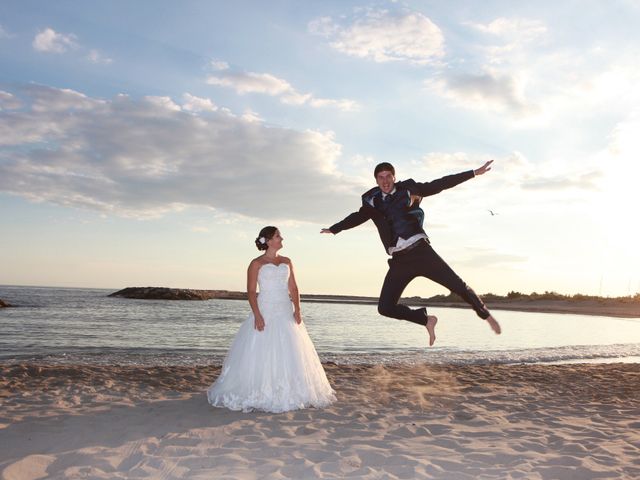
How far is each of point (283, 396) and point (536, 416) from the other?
3.56 metres

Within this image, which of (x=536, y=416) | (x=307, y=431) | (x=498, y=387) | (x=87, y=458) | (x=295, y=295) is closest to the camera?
(x=87, y=458)

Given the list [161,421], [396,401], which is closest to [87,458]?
[161,421]

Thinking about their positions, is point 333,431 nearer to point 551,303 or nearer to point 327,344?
point 327,344

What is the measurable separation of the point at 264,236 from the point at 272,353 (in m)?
1.73

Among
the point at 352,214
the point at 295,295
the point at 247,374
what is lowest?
the point at 247,374

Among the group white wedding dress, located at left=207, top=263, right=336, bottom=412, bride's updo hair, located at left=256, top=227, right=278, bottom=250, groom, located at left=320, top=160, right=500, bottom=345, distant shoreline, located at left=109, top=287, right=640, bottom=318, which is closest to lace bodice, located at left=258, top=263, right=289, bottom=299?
white wedding dress, located at left=207, top=263, right=336, bottom=412

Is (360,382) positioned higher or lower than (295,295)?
lower

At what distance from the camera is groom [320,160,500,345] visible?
7945 millimetres

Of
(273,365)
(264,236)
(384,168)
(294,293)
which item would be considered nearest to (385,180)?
(384,168)

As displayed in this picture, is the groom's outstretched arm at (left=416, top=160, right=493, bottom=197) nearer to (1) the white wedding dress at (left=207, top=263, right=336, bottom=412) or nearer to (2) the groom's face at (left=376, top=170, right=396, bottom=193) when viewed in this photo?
(2) the groom's face at (left=376, top=170, right=396, bottom=193)

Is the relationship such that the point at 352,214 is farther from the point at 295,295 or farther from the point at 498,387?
the point at 498,387

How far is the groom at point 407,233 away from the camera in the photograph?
7.95 m

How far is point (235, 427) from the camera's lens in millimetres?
6637

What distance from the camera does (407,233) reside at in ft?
26.1
